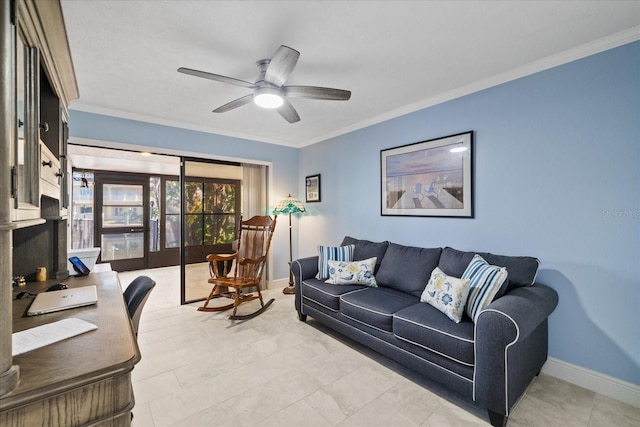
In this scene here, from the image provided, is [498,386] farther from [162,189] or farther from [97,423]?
[162,189]

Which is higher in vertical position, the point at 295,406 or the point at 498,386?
the point at 498,386

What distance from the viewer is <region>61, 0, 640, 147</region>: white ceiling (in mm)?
1726

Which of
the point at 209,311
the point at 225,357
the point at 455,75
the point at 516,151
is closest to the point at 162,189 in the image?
the point at 209,311

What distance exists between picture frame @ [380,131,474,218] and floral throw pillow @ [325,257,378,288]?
746 millimetres

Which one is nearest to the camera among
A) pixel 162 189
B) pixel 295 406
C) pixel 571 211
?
pixel 295 406

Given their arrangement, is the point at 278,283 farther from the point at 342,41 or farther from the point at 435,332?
the point at 342,41

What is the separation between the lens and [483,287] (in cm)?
209

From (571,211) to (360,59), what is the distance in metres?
2.01

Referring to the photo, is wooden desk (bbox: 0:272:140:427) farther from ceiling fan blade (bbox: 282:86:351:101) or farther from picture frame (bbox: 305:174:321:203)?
picture frame (bbox: 305:174:321:203)

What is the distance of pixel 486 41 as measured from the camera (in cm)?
204

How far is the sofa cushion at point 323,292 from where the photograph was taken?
2.86m

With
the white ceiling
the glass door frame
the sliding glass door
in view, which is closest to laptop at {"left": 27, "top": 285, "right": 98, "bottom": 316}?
the white ceiling

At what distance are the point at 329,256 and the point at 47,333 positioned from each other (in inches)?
102

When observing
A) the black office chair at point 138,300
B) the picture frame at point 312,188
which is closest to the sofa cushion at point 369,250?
the picture frame at point 312,188
